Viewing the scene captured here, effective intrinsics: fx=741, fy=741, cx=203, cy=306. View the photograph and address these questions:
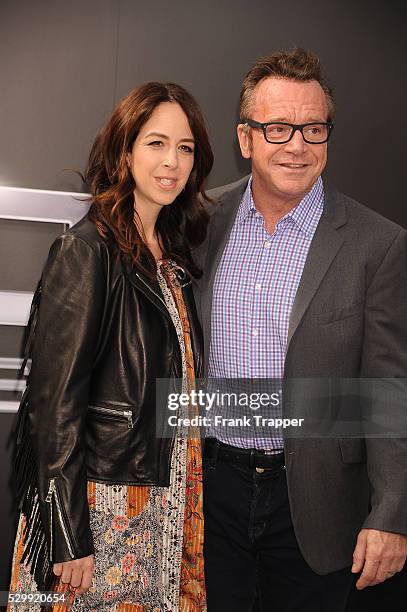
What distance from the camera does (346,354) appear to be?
1.99 metres

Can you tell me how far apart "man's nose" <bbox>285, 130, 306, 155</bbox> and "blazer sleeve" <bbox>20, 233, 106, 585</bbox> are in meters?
0.64

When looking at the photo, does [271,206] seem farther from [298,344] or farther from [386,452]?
[386,452]

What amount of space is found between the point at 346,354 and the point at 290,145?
60cm

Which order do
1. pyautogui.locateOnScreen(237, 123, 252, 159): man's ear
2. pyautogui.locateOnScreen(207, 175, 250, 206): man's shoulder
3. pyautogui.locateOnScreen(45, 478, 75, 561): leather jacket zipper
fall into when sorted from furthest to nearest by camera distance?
1. pyautogui.locateOnScreen(207, 175, 250, 206): man's shoulder
2. pyautogui.locateOnScreen(237, 123, 252, 159): man's ear
3. pyautogui.locateOnScreen(45, 478, 75, 561): leather jacket zipper

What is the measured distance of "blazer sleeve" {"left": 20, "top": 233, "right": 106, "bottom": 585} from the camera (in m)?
1.76

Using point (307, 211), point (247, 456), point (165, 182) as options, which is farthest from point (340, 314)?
point (165, 182)

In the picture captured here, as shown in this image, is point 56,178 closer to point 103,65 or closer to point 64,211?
point 64,211

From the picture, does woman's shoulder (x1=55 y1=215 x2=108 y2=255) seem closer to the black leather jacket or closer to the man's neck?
the black leather jacket

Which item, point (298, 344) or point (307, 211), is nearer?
point (298, 344)

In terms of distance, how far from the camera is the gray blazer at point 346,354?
194 cm

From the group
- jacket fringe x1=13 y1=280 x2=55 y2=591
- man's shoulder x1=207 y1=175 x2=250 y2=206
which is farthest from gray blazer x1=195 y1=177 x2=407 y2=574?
jacket fringe x1=13 y1=280 x2=55 y2=591

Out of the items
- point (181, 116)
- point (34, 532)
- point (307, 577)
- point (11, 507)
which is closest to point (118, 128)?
point (181, 116)

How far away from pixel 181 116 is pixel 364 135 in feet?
3.53

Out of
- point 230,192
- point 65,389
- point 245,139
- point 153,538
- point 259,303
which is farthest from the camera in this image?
point 230,192
